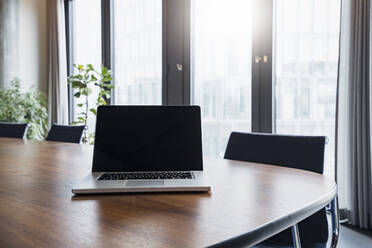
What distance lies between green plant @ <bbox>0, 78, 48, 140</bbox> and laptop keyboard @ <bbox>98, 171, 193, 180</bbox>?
3.92 meters

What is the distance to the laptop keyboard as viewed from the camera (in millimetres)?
990

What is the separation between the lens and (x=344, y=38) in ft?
8.32

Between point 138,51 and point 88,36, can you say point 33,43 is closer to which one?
point 88,36

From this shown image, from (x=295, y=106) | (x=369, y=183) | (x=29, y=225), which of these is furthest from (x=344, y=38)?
(x=29, y=225)

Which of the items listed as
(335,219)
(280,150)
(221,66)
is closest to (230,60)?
(221,66)

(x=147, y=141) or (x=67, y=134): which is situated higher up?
(x=147, y=141)

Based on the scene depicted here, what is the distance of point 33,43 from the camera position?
525 cm

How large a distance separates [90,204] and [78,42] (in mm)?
4891

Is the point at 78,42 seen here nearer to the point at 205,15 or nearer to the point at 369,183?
the point at 205,15

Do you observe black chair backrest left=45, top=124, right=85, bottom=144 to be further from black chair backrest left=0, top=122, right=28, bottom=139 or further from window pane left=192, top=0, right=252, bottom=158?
window pane left=192, top=0, right=252, bottom=158

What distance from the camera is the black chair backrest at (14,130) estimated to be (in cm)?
291

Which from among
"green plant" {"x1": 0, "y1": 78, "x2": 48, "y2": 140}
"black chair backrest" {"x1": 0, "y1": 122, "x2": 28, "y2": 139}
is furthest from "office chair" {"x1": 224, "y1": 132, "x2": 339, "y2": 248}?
"green plant" {"x1": 0, "y1": 78, "x2": 48, "y2": 140}

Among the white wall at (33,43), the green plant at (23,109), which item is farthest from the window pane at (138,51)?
the white wall at (33,43)

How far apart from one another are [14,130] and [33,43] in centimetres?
275
